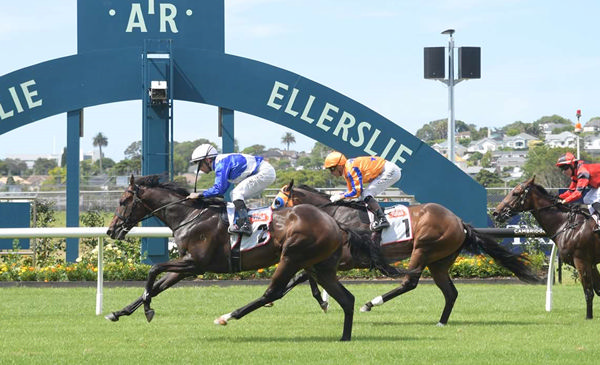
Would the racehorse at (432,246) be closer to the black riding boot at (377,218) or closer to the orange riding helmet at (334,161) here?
the black riding boot at (377,218)

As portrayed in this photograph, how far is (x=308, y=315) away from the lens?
32.0 ft

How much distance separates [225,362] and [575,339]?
2.99 metres

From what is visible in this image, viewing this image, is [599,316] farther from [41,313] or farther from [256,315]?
[41,313]

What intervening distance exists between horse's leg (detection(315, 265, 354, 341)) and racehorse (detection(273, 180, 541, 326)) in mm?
1045

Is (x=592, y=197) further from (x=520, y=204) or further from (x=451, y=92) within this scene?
(x=451, y=92)

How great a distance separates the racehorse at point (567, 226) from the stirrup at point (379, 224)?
5.03 feet

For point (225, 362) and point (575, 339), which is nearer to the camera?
point (225, 362)

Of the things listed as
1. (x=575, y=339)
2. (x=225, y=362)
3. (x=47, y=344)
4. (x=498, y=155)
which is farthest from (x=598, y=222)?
(x=498, y=155)

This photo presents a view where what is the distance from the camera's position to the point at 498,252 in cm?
961

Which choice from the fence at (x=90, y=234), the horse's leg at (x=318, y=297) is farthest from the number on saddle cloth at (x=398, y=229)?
the fence at (x=90, y=234)

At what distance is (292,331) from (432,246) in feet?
5.70

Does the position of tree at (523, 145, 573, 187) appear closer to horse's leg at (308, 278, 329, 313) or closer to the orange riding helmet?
horse's leg at (308, 278, 329, 313)

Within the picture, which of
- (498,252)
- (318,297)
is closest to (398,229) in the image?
(498,252)

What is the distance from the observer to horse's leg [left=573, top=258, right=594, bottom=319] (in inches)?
373
